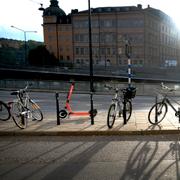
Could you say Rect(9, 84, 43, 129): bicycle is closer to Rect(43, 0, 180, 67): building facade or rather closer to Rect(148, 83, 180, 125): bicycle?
Rect(148, 83, 180, 125): bicycle

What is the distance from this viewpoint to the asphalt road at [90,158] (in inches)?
209

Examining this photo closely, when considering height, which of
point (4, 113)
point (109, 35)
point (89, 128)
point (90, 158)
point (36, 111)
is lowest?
point (90, 158)

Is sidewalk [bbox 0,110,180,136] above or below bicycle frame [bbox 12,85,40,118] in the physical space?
below

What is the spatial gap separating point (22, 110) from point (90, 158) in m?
3.77

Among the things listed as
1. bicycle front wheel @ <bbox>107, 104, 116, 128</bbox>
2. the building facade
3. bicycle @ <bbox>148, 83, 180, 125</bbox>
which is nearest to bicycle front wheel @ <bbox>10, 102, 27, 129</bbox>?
bicycle front wheel @ <bbox>107, 104, 116, 128</bbox>

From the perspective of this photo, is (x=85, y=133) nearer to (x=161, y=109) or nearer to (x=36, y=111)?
(x=161, y=109)

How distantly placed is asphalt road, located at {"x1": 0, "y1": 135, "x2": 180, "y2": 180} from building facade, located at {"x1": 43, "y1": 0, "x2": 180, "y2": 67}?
75896 millimetres

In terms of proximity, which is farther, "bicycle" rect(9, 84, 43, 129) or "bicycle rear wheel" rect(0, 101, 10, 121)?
"bicycle rear wheel" rect(0, 101, 10, 121)

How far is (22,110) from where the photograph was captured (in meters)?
9.30

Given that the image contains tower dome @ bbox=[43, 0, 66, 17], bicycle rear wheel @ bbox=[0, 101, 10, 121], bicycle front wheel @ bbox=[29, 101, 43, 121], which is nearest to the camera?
bicycle front wheel @ bbox=[29, 101, 43, 121]

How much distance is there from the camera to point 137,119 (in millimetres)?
10008

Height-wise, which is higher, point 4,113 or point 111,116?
point 111,116

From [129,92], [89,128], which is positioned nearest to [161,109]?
[129,92]

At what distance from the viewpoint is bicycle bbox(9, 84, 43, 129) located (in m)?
9.00
